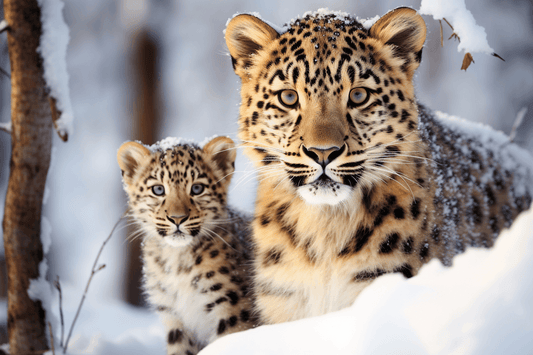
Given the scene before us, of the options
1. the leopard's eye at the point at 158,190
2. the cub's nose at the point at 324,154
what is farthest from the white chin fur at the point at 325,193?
the leopard's eye at the point at 158,190

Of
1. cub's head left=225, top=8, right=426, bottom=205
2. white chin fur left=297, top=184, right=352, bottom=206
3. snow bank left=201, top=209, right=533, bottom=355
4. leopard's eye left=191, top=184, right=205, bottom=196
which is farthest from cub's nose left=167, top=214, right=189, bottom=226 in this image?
snow bank left=201, top=209, right=533, bottom=355

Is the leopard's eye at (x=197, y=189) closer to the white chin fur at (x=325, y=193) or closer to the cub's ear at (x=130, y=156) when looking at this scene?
the cub's ear at (x=130, y=156)

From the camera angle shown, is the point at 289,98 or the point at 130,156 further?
the point at 130,156

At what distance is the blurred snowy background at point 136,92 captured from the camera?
4.73 m

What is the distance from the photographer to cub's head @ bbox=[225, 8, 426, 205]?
2184 mm

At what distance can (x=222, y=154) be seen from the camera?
3.34m

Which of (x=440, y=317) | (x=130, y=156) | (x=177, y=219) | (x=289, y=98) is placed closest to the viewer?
(x=440, y=317)

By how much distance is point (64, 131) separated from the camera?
3.24m

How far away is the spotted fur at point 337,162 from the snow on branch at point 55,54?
1391 millimetres

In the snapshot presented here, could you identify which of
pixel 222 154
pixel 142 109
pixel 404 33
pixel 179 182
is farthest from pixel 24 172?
pixel 404 33

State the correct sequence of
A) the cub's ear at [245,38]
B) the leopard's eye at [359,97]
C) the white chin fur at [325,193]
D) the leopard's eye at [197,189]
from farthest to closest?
the leopard's eye at [197,189]
the cub's ear at [245,38]
the leopard's eye at [359,97]
the white chin fur at [325,193]

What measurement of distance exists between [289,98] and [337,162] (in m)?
0.49

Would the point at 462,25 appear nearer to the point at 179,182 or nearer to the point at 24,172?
the point at 179,182

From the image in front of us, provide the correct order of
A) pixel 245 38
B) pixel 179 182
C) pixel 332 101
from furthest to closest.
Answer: pixel 179 182 → pixel 245 38 → pixel 332 101
